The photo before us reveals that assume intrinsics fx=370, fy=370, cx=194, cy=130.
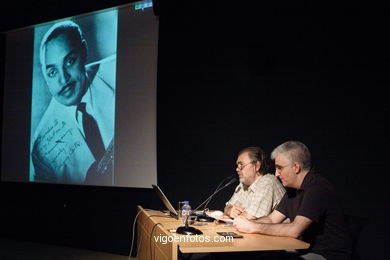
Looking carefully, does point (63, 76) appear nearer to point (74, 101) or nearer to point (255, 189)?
point (74, 101)

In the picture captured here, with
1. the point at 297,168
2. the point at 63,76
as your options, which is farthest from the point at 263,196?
the point at 63,76

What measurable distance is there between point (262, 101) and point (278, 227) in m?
1.60

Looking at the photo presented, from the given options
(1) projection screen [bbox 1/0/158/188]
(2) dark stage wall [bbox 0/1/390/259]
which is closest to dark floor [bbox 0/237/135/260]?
(2) dark stage wall [bbox 0/1/390/259]

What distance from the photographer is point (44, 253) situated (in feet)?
14.6

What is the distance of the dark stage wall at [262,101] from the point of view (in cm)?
305

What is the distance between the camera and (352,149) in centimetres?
310

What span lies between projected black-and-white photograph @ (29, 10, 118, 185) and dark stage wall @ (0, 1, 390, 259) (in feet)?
0.89

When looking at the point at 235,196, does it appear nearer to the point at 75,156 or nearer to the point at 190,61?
the point at 190,61

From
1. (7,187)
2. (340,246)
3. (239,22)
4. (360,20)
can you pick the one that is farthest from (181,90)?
(7,187)

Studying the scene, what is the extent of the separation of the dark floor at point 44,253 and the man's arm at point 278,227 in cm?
238

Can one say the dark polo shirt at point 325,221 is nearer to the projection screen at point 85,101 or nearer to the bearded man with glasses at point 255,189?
the bearded man with glasses at point 255,189

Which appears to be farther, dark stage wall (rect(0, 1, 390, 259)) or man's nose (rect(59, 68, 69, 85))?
man's nose (rect(59, 68, 69, 85))

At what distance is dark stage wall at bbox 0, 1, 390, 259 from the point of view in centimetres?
305

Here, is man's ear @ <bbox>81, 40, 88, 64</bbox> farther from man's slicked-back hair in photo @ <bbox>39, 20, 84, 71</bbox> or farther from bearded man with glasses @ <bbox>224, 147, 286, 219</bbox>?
bearded man with glasses @ <bbox>224, 147, 286, 219</bbox>
